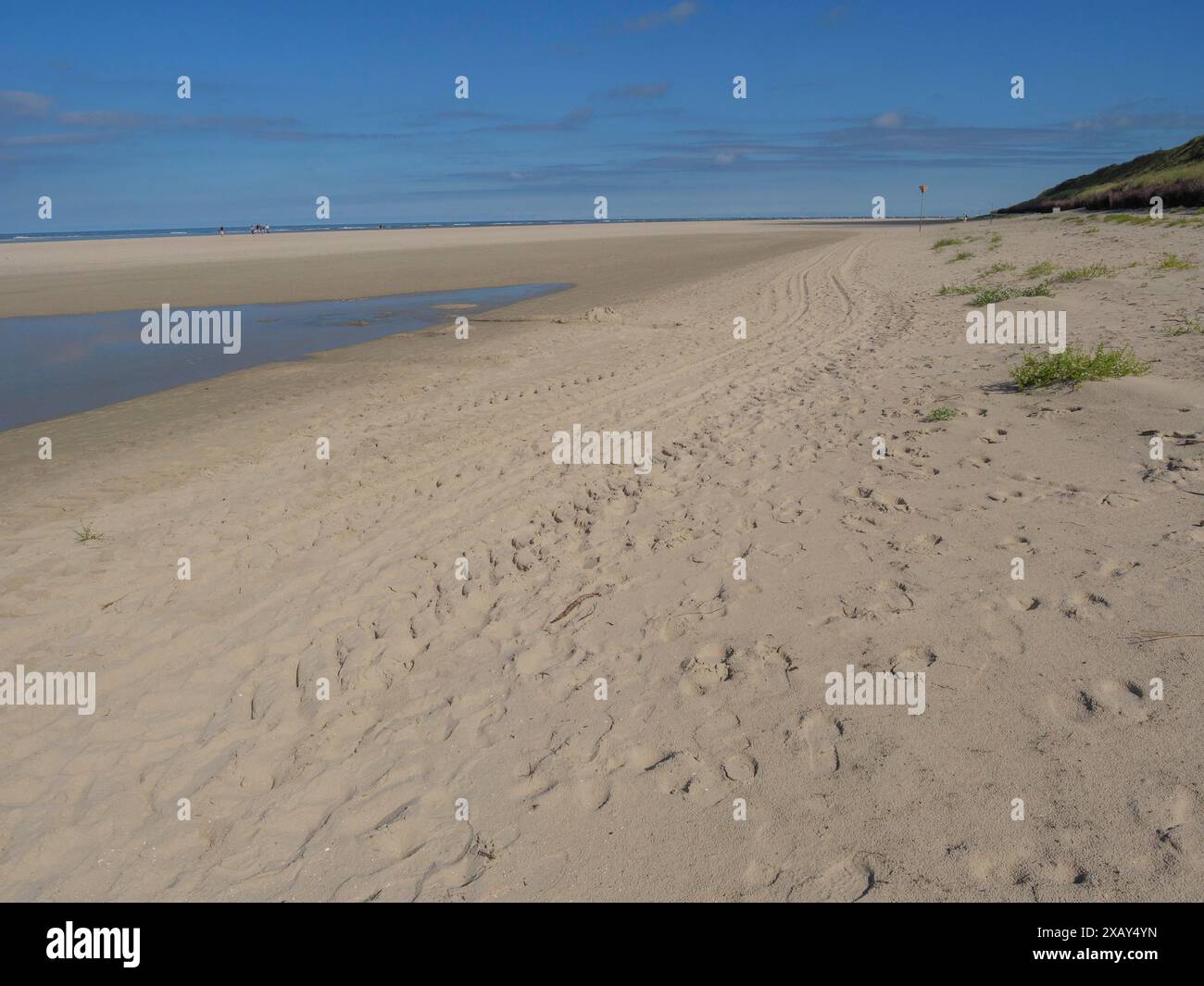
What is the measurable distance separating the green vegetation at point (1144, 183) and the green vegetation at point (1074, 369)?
1210 inches

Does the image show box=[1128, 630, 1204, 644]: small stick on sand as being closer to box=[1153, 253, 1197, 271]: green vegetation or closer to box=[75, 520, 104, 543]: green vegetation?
box=[75, 520, 104, 543]: green vegetation

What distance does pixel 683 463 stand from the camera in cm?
751

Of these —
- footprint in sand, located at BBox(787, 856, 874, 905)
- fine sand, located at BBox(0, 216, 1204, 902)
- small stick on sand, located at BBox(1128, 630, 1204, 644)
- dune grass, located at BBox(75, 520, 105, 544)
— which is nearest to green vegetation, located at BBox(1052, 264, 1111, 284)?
fine sand, located at BBox(0, 216, 1204, 902)

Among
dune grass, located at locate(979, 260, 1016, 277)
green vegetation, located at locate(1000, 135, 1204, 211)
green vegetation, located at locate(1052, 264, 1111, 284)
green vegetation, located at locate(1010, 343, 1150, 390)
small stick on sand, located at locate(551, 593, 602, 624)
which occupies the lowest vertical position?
small stick on sand, located at locate(551, 593, 602, 624)

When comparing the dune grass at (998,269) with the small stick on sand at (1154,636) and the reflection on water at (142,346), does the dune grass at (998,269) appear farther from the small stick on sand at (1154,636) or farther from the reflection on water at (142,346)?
the small stick on sand at (1154,636)

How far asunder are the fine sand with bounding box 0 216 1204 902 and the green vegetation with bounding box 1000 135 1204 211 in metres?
33.8

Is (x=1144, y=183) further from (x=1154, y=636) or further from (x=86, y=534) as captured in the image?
(x=86, y=534)

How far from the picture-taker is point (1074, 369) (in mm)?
7801

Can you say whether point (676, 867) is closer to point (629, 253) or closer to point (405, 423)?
point (405, 423)

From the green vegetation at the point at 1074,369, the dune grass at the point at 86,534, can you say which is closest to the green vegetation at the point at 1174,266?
the green vegetation at the point at 1074,369

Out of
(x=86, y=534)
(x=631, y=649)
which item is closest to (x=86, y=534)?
(x=86, y=534)

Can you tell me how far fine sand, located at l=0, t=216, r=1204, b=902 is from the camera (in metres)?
3.26
